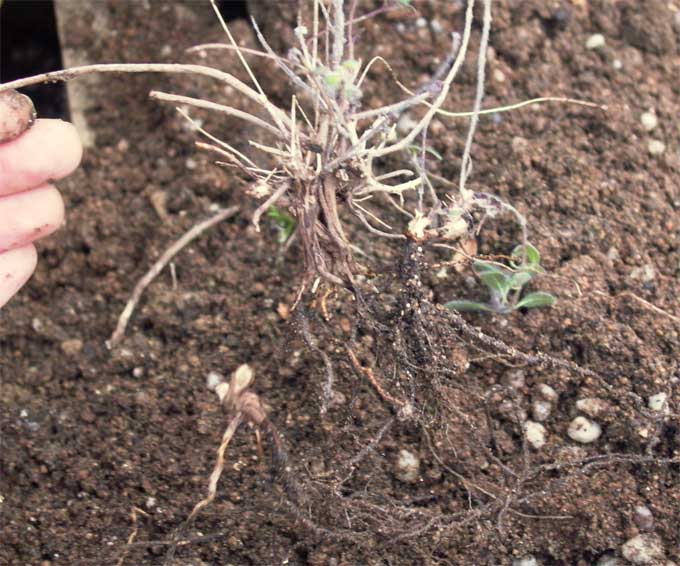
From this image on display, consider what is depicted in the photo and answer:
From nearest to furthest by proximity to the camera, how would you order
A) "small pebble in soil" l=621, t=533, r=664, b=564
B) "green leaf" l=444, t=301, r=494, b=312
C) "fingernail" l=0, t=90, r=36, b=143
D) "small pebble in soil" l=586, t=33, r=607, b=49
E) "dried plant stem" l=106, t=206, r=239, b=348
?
"fingernail" l=0, t=90, r=36, b=143 < "small pebble in soil" l=621, t=533, r=664, b=564 < "green leaf" l=444, t=301, r=494, b=312 < "dried plant stem" l=106, t=206, r=239, b=348 < "small pebble in soil" l=586, t=33, r=607, b=49

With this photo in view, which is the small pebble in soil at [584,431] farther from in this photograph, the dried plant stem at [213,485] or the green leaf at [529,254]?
the dried plant stem at [213,485]

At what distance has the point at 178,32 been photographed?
5.94 ft

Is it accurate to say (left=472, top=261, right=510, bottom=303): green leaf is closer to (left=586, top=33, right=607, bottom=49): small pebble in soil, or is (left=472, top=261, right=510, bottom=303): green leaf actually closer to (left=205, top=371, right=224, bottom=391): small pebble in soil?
(left=205, top=371, right=224, bottom=391): small pebble in soil

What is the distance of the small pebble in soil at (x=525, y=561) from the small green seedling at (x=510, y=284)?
1.26ft

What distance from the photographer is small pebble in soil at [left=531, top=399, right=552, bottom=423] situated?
4.27 feet

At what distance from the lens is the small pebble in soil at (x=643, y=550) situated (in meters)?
1.22

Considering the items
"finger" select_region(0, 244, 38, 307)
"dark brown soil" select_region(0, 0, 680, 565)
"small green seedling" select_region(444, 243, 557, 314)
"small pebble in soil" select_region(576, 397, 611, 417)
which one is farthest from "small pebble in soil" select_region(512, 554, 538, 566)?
"finger" select_region(0, 244, 38, 307)

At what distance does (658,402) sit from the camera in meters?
1.28

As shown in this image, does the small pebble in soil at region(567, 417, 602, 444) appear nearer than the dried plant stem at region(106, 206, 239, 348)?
Yes

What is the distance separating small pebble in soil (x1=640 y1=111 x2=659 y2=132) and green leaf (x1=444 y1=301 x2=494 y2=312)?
54 cm

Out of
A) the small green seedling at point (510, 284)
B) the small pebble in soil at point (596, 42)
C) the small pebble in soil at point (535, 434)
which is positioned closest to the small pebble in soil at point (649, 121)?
the small pebble in soil at point (596, 42)

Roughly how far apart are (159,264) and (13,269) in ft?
0.97

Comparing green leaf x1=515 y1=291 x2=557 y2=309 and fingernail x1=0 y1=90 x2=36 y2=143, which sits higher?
fingernail x1=0 y1=90 x2=36 y2=143

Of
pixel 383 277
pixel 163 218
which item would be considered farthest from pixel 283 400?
pixel 163 218
